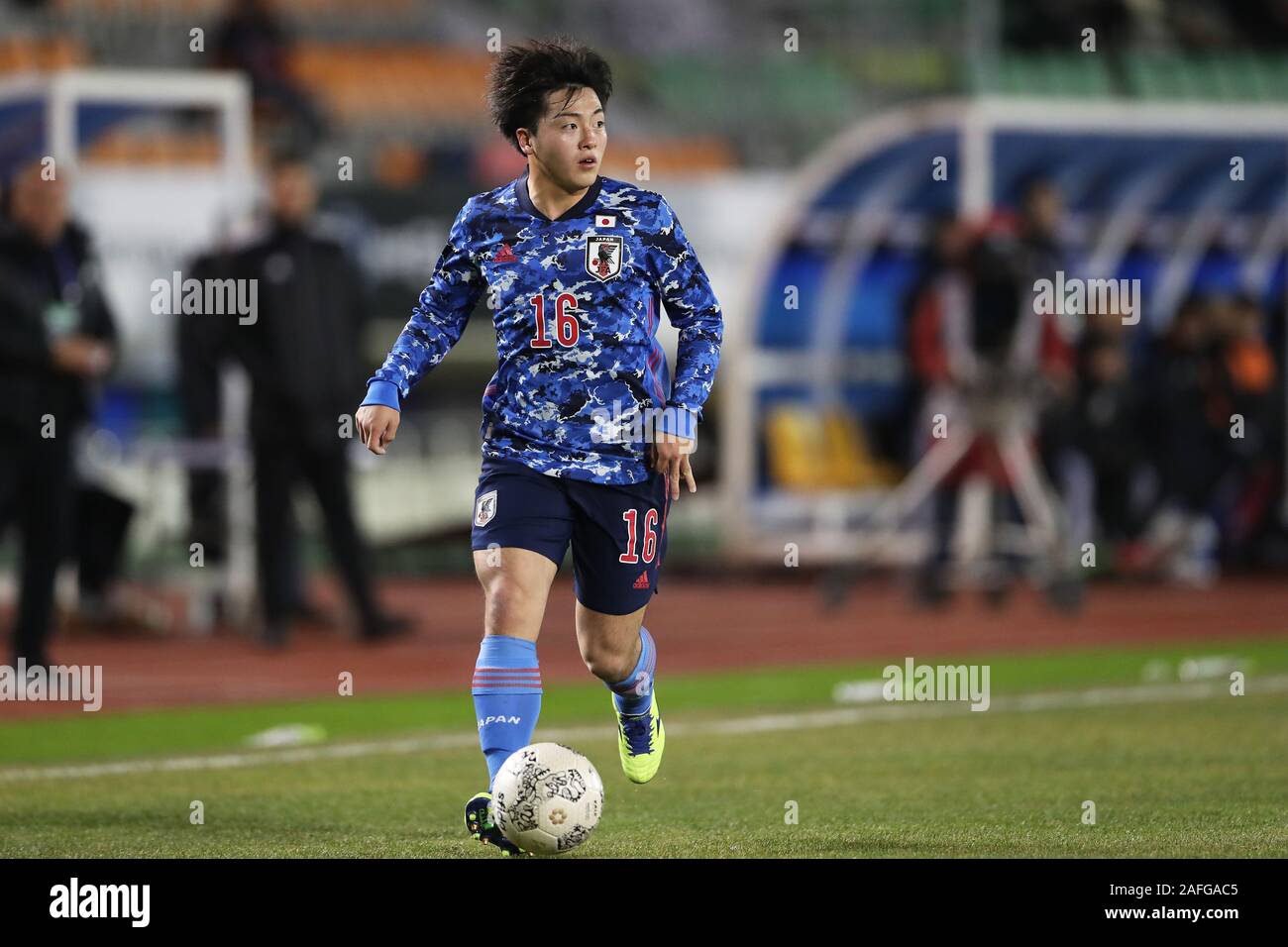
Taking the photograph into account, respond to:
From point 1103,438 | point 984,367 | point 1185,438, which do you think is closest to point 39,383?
point 984,367

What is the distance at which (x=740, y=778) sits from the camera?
323 inches

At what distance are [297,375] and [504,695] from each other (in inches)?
282

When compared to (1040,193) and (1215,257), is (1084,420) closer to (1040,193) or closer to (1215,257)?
(1040,193)

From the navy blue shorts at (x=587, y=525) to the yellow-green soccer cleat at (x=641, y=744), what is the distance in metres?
0.60

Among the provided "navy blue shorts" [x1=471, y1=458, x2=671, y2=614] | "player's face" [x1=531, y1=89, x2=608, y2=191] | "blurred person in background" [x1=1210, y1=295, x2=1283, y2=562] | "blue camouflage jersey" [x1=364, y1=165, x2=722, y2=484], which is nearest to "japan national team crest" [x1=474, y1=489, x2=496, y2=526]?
"navy blue shorts" [x1=471, y1=458, x2=671, y2=614]

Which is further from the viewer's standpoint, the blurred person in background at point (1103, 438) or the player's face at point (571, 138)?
the blurred person in background at point (1103, 438)

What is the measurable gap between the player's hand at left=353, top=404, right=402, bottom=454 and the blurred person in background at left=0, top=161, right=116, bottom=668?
17.7 ft

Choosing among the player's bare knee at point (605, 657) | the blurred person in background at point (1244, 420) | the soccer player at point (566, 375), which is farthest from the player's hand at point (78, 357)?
the blurred person in background at point (1244, 420)

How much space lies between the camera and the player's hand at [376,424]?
6375 millimetres

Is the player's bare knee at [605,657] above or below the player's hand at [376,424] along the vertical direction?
below

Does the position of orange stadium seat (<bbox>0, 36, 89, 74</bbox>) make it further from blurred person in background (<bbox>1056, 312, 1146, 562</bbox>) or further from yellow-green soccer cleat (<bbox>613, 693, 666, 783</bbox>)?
yellow-green soccer cleat (<bbox>613, 693, 666, 783</bbox>)

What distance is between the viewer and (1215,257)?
69.2ft

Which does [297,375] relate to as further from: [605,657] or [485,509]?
[485,509]

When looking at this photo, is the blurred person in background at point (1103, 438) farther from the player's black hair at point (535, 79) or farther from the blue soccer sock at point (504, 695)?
the blue soccer sock at point (504, 695)
